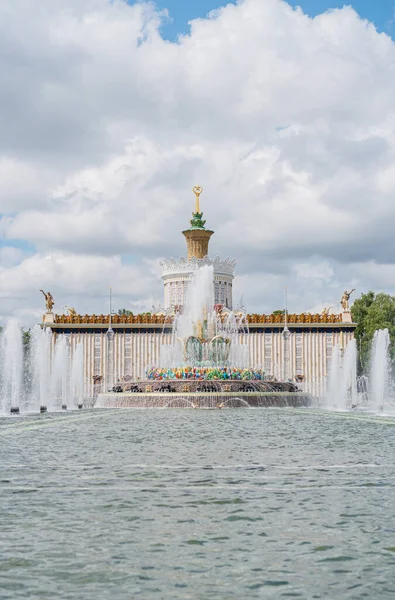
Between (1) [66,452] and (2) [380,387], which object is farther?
(2) [380,387]

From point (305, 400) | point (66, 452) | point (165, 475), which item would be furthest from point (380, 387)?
point (165, 475)

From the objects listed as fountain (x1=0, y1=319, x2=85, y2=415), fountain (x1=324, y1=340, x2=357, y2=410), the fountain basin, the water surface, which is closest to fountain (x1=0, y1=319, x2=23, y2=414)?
fountain (x1=0, y1=319, x2=85, y2=415)

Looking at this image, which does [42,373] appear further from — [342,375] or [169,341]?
[342,375]

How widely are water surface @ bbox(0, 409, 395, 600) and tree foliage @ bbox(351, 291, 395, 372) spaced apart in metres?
61.9

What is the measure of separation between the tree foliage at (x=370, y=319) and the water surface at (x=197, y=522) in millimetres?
61896

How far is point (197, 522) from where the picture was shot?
421 inches

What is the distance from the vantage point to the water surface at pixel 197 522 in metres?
7.92

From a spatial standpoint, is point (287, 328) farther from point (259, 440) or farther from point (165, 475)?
point (165, 475)

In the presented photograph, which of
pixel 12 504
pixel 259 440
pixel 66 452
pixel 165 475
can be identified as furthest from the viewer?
pixel 259 440

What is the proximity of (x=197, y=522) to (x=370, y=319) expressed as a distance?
7380cm

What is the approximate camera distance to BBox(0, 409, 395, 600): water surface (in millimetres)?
7918

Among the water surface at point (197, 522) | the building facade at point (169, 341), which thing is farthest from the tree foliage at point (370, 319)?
the water surface at point (197, 522)

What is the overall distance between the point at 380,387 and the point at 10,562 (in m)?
45.2

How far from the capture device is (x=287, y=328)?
76.7 meters
